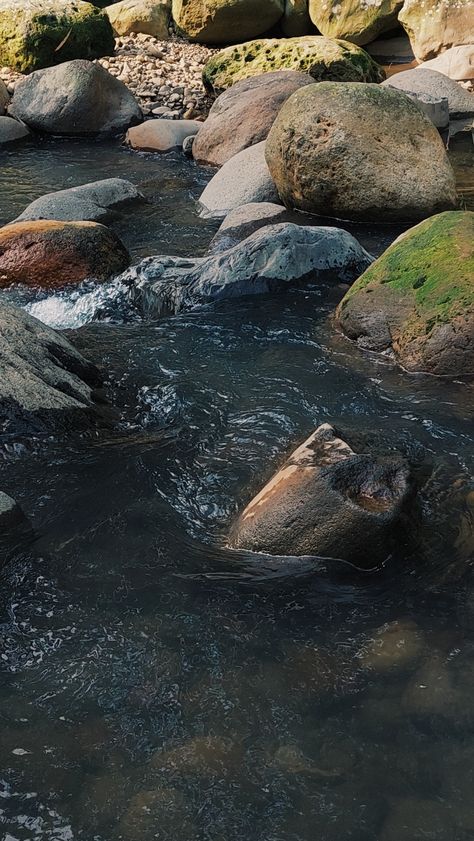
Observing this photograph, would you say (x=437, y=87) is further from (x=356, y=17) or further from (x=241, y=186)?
(x=356, y=17)

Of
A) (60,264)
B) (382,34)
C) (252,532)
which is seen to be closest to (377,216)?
(60,264)

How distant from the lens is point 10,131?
13.5 m

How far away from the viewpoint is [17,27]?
15664mm

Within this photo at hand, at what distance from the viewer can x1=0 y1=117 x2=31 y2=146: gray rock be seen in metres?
13.4

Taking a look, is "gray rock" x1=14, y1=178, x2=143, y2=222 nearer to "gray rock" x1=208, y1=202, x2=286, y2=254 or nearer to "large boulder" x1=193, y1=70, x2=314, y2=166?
"gray rock" x1=208, y1=202, x2=286, y2=254

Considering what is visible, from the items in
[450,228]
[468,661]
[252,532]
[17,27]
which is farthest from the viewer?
[17,27]

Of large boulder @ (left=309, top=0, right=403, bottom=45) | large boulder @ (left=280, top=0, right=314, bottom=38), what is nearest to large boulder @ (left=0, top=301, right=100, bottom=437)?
large boulder @ (left=309, top=0, right=403, bottom=45)

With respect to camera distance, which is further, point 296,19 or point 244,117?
point 296,19

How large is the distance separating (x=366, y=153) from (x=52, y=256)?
10.3 ft

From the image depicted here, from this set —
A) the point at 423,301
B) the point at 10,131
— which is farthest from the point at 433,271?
the point at 10,131

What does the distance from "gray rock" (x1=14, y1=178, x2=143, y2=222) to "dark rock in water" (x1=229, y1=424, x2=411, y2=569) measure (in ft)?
18.4

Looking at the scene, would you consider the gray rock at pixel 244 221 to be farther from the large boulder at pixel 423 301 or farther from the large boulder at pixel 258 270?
the large boulder at pixel 423 301

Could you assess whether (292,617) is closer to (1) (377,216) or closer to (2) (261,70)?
(1) (377,216)

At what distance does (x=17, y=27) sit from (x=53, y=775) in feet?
50.2
